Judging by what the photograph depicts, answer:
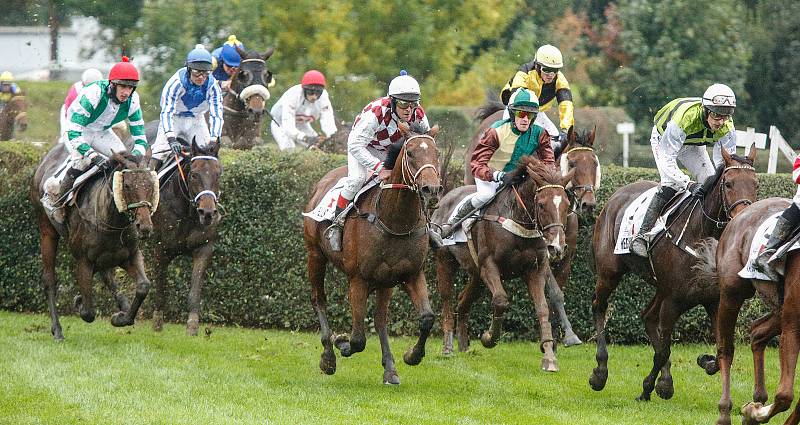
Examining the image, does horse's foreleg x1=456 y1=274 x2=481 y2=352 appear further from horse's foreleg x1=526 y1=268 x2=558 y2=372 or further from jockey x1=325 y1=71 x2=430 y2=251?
jockey x1=325 y1=71 x2=430 y2=251

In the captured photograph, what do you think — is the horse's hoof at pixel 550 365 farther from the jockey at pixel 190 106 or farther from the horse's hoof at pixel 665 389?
the jockey at pixel 190 106

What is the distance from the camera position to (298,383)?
10148 mm

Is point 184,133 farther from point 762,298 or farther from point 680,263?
point 762,298

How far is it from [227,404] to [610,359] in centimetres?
427

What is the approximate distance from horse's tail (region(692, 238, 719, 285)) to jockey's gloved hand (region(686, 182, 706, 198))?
15.1 inches

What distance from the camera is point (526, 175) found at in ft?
34.5

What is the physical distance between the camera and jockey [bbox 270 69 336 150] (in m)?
16.9

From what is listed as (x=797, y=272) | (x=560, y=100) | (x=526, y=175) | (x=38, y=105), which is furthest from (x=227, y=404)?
(x=38, y=105)

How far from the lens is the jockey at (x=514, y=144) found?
34.9 ft

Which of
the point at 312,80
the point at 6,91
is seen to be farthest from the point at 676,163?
the point at 6,91

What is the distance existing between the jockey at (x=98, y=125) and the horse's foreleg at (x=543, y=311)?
395cm

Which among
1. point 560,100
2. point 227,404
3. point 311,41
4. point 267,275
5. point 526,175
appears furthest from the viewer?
point 311,41

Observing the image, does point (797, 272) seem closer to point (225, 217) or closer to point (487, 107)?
point (487, 107)

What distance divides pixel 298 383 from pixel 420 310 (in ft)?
3.79
